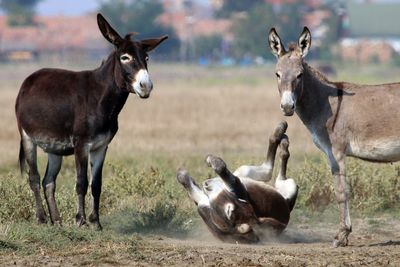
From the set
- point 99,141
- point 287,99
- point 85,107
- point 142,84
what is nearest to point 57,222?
point 99,141

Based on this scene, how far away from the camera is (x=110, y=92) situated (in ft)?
41.5

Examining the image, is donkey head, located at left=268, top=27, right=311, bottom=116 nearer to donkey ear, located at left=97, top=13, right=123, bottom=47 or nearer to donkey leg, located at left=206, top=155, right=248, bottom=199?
donkey leg, located at left=206, top=155, right=248, bottom=199

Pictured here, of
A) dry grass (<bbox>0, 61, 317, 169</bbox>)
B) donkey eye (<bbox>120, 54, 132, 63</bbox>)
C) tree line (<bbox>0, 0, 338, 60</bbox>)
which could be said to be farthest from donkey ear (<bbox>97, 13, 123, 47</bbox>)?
tree line (<bbox>0, 0, 338, 60</bbox>)

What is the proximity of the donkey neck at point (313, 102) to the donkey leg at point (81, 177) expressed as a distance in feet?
8.08

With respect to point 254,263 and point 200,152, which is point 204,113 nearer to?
point 200,152

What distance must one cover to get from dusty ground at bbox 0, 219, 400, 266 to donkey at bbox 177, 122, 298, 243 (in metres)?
0.20

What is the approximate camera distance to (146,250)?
432 inches

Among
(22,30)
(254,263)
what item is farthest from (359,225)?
(22,30)

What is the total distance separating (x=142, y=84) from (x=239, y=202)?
1.69 m

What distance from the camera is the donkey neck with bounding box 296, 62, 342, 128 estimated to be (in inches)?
486

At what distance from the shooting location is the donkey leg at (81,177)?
12.5m

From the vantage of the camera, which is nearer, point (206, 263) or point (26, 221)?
point (206, 263)

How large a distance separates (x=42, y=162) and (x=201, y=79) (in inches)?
2264

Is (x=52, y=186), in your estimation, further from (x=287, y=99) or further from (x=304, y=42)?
(x=304, y=42)
